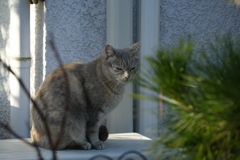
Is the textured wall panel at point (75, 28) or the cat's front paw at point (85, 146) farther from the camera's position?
the textured wall panel at point (75, 28)

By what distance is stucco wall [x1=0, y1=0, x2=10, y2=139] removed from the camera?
3469 millimetres

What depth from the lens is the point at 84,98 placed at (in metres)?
2.59

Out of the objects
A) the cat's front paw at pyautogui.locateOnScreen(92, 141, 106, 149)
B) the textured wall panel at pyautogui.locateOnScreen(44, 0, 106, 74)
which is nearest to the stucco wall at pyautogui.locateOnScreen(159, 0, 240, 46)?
the textured wall panel at pyautogui.locateOnScreen(44, 0, 106, 74)

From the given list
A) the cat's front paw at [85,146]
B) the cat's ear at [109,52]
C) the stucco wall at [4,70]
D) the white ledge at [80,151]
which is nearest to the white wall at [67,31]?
the stucco wall at [4,70]

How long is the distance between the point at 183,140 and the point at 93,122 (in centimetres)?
164

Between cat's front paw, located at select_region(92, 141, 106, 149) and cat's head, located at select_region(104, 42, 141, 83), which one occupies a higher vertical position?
cat's head, located at select_region(104, 42, 141, 83)

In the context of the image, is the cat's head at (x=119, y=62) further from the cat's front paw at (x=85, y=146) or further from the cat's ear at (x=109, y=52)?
the cat's front paw at (x=85, y=146)

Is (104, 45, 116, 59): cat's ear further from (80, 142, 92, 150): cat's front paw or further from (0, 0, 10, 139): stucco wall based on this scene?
(0, 0, 10, 139): stucco wall

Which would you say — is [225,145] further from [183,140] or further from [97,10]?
[97,10]

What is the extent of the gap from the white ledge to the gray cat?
0.08 meters

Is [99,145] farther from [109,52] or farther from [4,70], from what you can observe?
[4,70]

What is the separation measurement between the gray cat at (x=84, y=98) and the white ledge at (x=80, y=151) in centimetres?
8

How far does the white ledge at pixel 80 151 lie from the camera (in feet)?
7.59

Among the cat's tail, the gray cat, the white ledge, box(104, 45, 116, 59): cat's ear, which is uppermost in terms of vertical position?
box(104, 45, 116, 59): cat's ear
